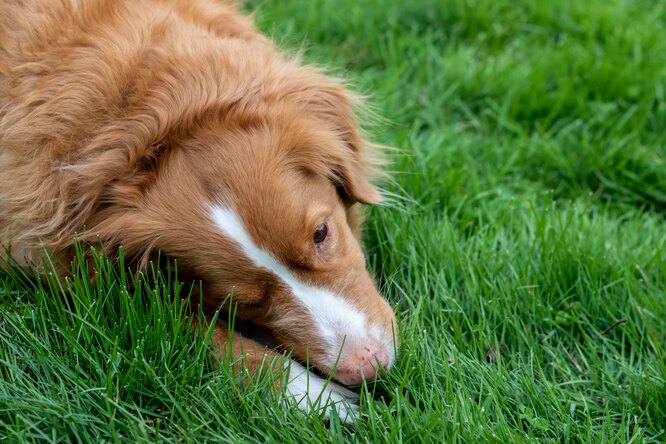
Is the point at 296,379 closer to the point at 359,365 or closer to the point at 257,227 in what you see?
the point at 359,365

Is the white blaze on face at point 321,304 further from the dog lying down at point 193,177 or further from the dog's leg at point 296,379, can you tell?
the dog's leg at point 296,379

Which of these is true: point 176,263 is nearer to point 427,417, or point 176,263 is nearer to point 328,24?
point 427,417

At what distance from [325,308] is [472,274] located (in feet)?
3.20

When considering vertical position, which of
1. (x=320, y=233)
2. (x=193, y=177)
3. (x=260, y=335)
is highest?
(x=193, y=177)

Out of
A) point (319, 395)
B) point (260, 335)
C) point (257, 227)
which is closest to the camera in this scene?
point (319, 395)

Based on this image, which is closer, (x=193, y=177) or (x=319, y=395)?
(x=319, y=395)

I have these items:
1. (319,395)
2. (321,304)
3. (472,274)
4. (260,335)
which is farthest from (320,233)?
(472,274)

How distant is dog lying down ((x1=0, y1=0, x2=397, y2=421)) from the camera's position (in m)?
3.20

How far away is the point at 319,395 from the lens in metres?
3.04

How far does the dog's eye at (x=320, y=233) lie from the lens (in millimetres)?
3344

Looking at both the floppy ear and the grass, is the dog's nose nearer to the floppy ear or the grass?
the grass

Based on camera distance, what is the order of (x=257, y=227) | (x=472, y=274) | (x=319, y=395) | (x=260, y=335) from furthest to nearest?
(x=472, y=274) → (x=260, y=335) → (x=257, y=227) → (x=319, y=395)

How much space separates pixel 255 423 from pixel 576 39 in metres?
4.20

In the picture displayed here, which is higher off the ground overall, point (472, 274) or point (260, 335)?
point (472, 274)
